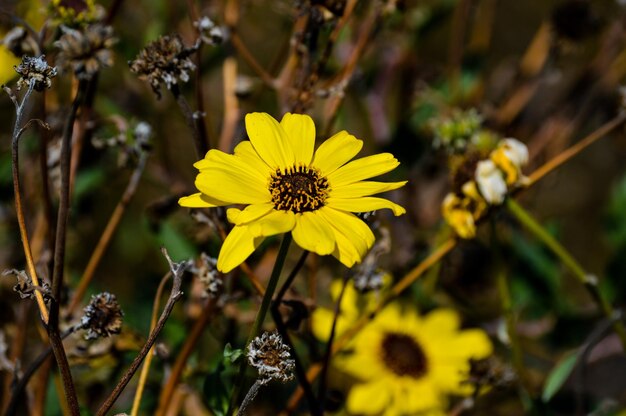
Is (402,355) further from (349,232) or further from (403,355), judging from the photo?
(349,232)

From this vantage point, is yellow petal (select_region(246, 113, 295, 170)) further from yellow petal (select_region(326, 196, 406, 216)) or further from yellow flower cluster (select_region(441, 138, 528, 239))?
yellow flower cluster (select_region(441, 138, 528, 239))

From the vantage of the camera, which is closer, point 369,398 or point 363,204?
point 363,204

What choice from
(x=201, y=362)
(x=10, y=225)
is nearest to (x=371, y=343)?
(x=201, y=362)

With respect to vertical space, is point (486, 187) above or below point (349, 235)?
above

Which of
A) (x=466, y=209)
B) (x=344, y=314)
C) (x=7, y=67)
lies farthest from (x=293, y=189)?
(x=7, y=67)

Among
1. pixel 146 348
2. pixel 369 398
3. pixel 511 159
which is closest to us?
pixel 146 348

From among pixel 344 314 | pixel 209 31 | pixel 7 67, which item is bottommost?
pixel 344 314

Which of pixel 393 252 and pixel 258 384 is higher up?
pixel 393 252

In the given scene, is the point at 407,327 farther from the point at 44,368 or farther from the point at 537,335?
the point at 44,368
